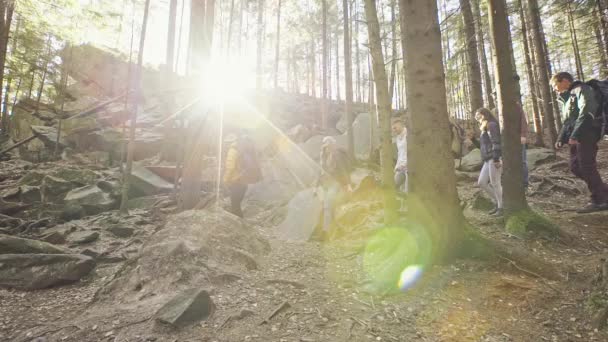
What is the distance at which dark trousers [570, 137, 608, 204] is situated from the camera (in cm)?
430

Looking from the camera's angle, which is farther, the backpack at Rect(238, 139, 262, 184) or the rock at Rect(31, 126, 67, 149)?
the rock at Rect(31, 126, 67, 149)

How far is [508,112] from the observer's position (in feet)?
14.8

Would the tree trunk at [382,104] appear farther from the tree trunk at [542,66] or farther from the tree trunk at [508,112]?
the tree trunk at [542,66]

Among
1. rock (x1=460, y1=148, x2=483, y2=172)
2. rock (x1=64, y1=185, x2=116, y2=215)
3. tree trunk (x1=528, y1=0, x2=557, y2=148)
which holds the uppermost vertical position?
tree trunk (x1=528, y1=0, x2=557, y2=148)

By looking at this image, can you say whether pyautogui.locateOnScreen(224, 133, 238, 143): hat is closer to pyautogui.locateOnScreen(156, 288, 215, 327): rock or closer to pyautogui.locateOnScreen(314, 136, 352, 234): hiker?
pyautogui.locateOnScreen(314, 136, 352, 234): hiker

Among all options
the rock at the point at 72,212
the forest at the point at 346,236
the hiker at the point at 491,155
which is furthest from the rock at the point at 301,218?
the rock at the point at 72,212

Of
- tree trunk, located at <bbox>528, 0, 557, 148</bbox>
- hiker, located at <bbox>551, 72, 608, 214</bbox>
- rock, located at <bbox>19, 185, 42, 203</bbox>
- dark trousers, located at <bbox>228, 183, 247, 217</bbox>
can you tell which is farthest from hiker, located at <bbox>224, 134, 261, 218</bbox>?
tree trunk, located at <bbox>528, 0, 557, 148</bbox>

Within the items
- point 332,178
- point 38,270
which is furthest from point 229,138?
point 38,270

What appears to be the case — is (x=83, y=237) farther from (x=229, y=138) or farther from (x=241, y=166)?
(x=229, y=138)

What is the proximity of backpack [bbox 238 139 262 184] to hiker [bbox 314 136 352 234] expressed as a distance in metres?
1.70

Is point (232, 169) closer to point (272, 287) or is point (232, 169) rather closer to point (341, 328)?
point (272, 287)

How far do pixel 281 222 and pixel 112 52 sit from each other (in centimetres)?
2256

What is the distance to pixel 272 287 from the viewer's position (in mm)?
3445

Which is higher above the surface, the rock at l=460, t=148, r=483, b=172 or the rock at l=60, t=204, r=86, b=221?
the rock at l=460, t=148, r=483, b=172
